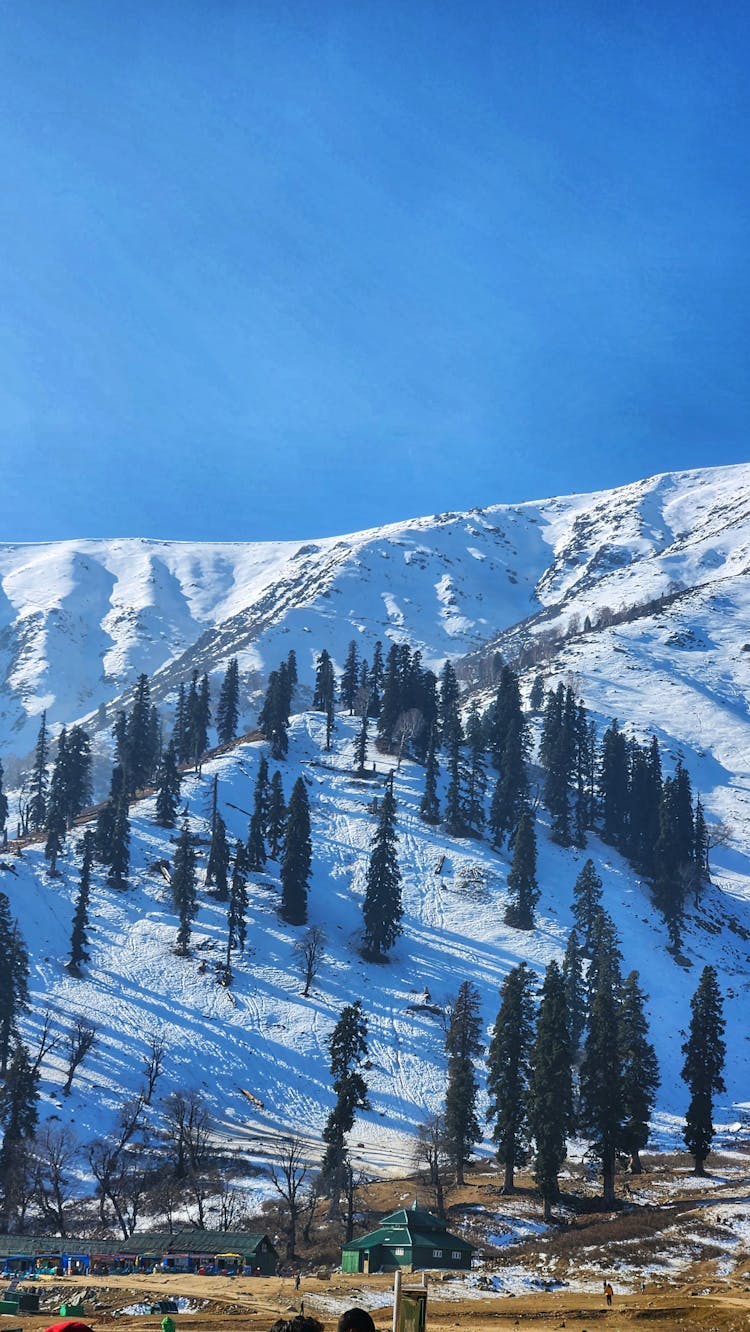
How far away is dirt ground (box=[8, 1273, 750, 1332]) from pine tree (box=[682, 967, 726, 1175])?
91.5 feet

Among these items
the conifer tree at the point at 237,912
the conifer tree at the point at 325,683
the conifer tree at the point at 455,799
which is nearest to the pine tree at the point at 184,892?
the conifer tree at the point at 237,912

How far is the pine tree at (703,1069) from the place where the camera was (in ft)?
211

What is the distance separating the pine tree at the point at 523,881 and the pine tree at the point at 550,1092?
44838 mm

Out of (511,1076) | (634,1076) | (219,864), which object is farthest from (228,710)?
(634,1076)

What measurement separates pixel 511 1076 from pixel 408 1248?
73.2 ft

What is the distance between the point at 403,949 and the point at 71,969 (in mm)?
34472

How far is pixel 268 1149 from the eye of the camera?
239 feet

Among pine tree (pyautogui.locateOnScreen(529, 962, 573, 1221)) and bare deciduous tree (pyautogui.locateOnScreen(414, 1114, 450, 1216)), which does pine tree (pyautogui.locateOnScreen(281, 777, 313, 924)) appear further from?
pine tree (pyautogui.locateOnScreen(529, 962, 573, 1221))

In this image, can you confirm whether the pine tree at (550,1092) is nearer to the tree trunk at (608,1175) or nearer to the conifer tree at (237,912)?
the tree trunk at (608,1175)

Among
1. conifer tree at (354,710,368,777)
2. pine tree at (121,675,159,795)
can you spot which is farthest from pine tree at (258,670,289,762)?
pine tree at (121,675,159,795)

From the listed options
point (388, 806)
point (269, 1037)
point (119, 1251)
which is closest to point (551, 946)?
point (388, 806)

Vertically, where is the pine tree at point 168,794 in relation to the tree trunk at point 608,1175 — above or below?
above

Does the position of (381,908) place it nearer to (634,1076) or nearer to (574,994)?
(574,994)

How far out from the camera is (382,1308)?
3581 cm
